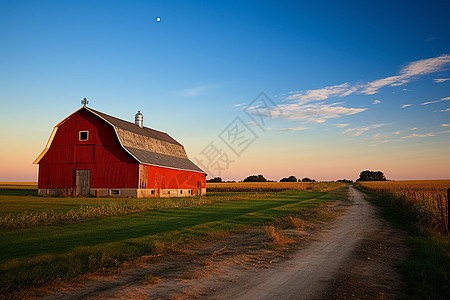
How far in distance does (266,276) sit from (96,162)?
3053 cm

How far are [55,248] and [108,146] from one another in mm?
26032


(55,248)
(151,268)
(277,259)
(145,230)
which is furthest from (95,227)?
(277,259)

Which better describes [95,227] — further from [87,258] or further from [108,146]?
[108,146]

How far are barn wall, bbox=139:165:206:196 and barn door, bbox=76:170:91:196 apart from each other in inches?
227

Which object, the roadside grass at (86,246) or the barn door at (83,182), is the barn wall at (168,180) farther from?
the roadside grass at (86,246)

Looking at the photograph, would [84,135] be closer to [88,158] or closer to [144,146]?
[88,158]

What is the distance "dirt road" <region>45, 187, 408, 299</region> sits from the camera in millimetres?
5711

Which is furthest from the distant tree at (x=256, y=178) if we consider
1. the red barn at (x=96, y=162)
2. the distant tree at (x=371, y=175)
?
the red barn at (x=96, y=162)

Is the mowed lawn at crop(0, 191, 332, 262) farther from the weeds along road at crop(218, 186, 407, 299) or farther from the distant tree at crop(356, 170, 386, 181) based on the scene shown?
the distant tree at crop(356, 170, 386, 181)

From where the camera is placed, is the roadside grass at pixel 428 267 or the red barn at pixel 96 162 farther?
the red barn at pixel 96 162

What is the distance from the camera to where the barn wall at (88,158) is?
108 ft

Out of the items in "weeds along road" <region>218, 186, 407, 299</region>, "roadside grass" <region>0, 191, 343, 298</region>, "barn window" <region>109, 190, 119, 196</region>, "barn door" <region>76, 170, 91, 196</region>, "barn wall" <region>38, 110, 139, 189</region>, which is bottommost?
"weeds along road" <region>218, 186, 407, 299</region>

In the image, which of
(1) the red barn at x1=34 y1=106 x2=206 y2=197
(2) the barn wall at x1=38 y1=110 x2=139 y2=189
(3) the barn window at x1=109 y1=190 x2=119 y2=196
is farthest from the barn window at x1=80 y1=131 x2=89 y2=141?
(3) the barn window at x1=109 y1=190 x2=119 y2=196

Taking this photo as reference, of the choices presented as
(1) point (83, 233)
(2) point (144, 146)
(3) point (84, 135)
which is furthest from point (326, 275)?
(2) point (144, 146)
